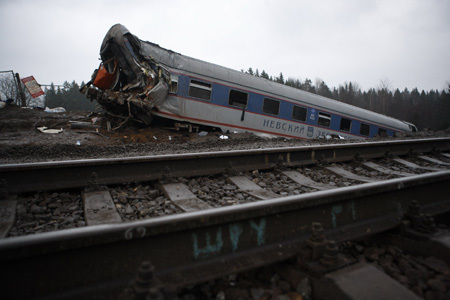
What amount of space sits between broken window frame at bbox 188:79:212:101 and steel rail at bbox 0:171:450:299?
28.3 feet

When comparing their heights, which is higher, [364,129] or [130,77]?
[130,77]

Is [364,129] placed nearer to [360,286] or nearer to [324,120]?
[324,120]

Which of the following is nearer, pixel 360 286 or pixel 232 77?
pixel 360 286

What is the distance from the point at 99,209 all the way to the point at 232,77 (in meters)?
8.81

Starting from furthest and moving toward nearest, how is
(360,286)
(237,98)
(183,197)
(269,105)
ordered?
1. (269,105)
2. (237,98)
3. (183,197)
4. (360,286)

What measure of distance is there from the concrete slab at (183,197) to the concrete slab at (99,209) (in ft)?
2.19

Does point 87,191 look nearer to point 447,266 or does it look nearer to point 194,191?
point 194,191

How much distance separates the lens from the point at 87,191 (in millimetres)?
3260

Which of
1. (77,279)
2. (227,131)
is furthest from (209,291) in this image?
(227,131)

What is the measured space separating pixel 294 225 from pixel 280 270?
Answer: 1.20ft

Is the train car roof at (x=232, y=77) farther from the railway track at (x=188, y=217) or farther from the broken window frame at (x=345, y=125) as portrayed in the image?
the railway track at (x=188, y=217)

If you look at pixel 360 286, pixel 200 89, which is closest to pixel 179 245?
pixel 360 286

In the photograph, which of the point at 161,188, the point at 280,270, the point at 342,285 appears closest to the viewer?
the point at 342,285

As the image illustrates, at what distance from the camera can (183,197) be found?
322 centimetres
